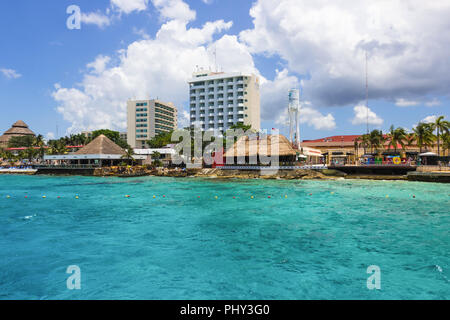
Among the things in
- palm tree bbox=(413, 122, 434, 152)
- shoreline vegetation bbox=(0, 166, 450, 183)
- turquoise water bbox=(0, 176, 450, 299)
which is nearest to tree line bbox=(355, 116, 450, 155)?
palm tree bbox=(413, 122, 434, 152)

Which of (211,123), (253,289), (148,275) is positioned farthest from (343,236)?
(211,123)

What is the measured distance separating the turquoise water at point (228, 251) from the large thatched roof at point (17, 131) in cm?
11598

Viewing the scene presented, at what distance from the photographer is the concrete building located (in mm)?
84250

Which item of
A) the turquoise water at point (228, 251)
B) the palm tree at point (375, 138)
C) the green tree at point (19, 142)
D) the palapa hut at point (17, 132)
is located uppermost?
the palapa hut at point (17, 132)

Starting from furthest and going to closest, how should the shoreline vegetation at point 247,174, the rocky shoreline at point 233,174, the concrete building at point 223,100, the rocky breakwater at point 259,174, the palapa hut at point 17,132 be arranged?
the palapa hut at point 17,132 < the concrete building at point 223,100 < the rocky breakwater at point 259,174 < the rocky shoreline at point 233,174 < the shoreline vegetation at point 247,174

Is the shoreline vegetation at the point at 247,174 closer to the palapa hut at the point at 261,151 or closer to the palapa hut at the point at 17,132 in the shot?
the palapa hut at the point at 261,151

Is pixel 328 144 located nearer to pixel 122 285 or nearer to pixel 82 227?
pixel 82 227

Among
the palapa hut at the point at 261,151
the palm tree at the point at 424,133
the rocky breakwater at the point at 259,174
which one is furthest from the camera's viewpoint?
the palm tree at the point at 424,133

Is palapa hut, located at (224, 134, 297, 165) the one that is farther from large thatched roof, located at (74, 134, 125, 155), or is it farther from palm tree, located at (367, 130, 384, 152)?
large thatched roof, located at (74, 134, 125, 155)

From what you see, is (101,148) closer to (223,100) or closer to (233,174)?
(233,174)

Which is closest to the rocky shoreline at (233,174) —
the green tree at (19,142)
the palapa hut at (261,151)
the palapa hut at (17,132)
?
the palapa hut at (261,151)

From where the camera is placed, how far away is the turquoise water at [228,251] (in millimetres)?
7383

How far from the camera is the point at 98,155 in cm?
5294

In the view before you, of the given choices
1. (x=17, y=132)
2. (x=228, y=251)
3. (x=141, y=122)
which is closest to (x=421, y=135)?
(x=228, y=251)
